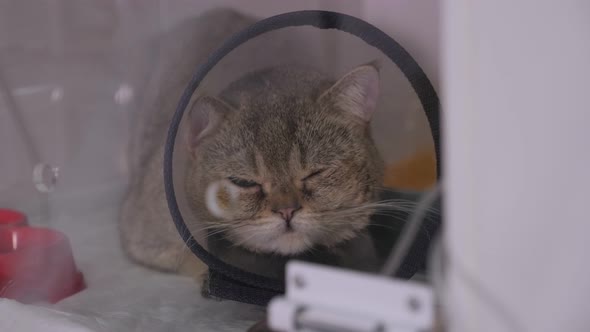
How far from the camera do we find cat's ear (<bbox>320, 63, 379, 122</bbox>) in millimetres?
1279

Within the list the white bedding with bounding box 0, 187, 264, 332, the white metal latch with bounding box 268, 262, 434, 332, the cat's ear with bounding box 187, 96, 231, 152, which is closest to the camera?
the white metal latch with bounding box 268, 262, 434, 332

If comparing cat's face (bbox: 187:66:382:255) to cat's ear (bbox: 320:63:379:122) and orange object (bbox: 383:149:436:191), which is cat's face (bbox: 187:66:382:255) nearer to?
cat's ear (bbox: 320:63:379:122)

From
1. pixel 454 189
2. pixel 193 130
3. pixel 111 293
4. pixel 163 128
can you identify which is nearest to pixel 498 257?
pixel 454 189

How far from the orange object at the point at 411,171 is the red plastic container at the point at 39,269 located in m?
0.77

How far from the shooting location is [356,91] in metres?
1.31

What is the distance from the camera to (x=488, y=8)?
65 centimetres

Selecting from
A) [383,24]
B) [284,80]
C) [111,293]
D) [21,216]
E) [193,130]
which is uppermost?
[383,24]

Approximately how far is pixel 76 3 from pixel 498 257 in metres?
1.41

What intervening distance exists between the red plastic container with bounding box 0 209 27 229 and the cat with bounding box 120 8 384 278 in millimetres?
476

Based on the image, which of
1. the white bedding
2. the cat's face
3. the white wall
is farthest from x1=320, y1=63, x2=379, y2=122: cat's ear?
the white wall

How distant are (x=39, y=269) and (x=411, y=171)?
88 cm

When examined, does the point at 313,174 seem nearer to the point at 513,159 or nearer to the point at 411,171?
the point at 411,171

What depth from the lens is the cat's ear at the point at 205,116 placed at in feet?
4.21

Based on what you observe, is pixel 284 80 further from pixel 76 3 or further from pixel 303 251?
pixel 76 3
